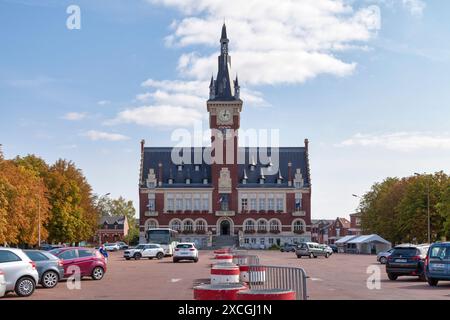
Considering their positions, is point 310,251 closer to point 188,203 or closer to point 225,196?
point 225,196

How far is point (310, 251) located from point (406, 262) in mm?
38731

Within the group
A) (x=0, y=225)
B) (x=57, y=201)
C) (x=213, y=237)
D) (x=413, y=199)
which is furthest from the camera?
(x=213, y=237)

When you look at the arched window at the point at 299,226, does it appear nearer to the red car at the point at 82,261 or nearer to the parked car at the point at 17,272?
the red car at the point at 82,261

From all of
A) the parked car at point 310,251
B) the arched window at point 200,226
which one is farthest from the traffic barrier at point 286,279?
the arched window at point 200,226

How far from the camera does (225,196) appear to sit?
123312 millimetres

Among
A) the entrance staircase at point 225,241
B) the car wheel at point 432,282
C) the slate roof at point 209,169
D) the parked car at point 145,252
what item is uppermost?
the slate roof at point 209,169

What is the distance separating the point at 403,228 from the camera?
8781 cm

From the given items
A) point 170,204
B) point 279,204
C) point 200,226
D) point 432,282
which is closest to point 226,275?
point 432,282

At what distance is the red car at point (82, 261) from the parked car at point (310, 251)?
39.2m

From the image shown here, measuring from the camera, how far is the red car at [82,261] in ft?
99.3

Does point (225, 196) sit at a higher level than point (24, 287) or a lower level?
higher

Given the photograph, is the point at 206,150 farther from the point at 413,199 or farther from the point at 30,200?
the point at 30,200

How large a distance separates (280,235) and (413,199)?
1574 inches
